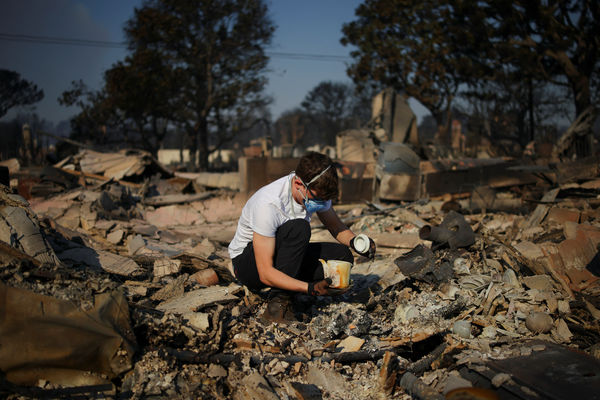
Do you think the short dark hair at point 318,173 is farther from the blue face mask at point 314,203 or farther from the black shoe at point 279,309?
the black shoe at point 279,309

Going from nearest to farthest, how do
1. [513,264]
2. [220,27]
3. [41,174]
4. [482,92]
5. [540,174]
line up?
[513,264]
[540,174]
[41,174]
[220,27]
[482,92]

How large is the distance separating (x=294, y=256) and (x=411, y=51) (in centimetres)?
1994

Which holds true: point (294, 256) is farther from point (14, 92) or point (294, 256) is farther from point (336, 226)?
point (14, 92)

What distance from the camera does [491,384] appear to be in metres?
2.33

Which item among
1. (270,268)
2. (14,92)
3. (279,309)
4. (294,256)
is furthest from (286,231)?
(14,92)

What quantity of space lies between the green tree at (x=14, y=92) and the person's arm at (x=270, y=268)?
3136cm

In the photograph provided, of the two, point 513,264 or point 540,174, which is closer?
point 513,264

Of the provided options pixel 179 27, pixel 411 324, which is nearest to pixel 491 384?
pixel 411 324

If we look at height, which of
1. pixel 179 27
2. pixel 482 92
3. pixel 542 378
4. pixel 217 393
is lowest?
pixel 217 393

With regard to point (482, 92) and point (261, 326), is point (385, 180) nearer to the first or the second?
point (261, 326)

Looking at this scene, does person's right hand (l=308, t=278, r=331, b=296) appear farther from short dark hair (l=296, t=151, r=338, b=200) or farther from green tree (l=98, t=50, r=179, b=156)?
green tree (l=98, t=50, r=179, b=156)

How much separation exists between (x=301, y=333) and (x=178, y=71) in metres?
17.5

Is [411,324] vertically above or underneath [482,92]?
underneath

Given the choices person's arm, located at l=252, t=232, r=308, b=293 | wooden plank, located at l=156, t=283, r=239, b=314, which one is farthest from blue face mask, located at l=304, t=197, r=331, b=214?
wooden plank, located at l=156, t=283, r=239, b=314
